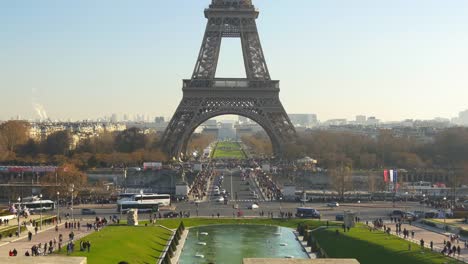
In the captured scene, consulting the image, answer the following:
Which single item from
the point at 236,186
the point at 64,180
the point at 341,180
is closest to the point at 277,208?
the point at 341,180

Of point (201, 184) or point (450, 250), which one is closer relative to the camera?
point (450, 250)

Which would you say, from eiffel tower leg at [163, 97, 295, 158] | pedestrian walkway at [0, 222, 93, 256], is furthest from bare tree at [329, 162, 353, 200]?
pedestrian walkway at [0, 222, 93, 256]

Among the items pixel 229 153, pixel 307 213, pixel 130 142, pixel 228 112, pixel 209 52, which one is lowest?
pixel 307 213

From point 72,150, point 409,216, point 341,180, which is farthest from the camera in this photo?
point 72,150

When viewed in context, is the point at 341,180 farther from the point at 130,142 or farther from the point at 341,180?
the point at 130,142

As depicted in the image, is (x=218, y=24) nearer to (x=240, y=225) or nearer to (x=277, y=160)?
(x=277, y=160)

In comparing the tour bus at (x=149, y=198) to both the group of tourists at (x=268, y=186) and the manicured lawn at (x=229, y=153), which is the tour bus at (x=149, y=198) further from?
the manicured lawn at (x=229, y=153)
